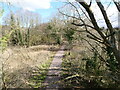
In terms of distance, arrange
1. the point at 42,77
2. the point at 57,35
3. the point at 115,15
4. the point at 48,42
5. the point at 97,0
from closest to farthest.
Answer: the point at 97,0 < the point at 115,15 < the point at 42,77 < the point at 57,35 < the point at 48,42

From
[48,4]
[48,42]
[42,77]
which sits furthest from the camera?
[48,42]

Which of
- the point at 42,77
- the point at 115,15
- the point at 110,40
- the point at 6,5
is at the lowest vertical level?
the point at 42,77

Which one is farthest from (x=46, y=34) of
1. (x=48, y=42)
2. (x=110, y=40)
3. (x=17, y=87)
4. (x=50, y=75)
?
(x=110, y=40)

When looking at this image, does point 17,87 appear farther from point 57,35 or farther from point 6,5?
point 57,35

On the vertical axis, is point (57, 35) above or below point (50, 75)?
above

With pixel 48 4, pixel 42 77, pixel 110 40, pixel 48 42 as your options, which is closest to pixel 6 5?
pixel 48 4

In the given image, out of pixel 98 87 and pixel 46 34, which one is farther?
pixel 46 34

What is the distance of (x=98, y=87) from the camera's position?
3201 millimetres

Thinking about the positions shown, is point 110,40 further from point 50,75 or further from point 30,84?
point 50,75

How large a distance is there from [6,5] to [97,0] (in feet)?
6.29

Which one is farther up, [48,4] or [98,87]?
[48,4]

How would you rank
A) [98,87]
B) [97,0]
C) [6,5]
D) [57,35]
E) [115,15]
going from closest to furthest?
[97,0] < [115,15] < [6,5] < [98,87] < [57,35]

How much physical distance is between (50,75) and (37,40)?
33.1ft

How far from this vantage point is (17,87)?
11.1ft
